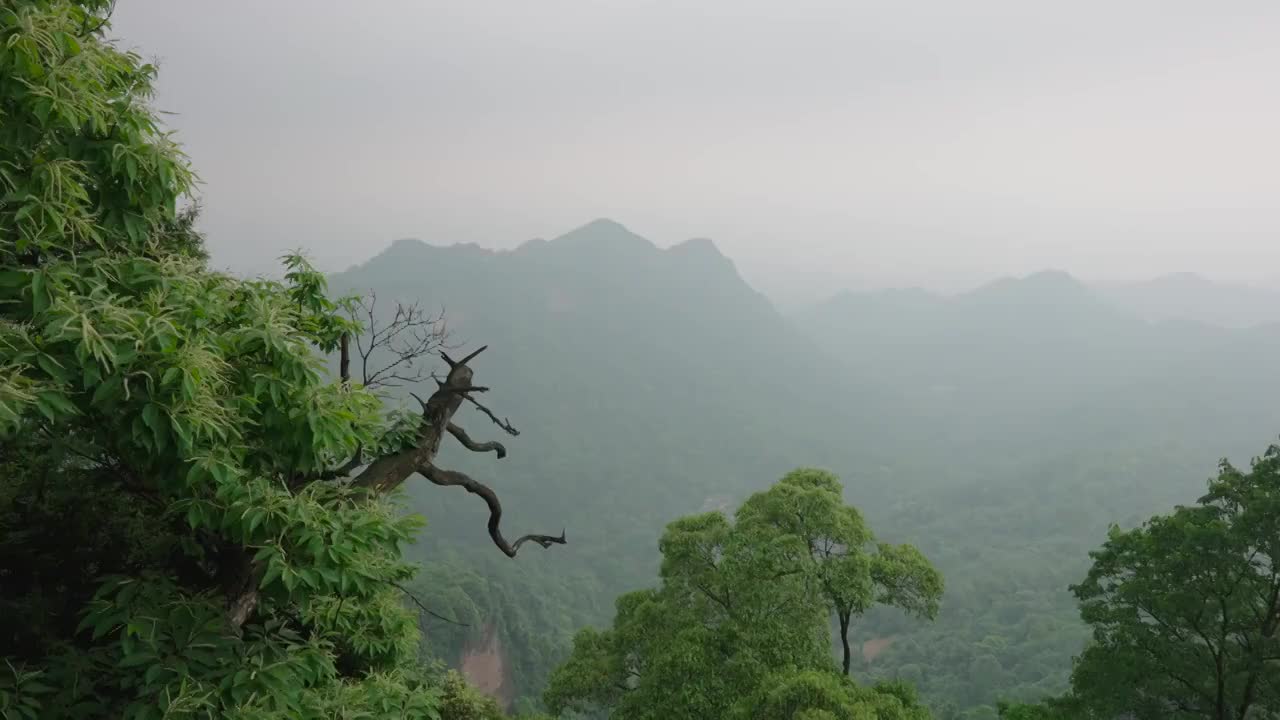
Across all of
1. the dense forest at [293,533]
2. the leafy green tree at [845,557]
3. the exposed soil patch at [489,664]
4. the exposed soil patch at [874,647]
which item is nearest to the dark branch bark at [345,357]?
the dense forest at [293,533]

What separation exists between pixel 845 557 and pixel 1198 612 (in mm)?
5019

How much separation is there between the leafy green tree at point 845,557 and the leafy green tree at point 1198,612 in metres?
2.96

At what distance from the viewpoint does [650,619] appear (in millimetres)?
10484

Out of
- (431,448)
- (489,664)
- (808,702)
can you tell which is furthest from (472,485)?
(489,664)

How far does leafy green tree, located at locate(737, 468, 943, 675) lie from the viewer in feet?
32.4

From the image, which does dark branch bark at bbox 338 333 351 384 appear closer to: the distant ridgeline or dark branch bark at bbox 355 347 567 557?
dark branch bark at bbox 355 347 567 557

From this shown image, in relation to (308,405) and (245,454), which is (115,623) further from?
(308,405)

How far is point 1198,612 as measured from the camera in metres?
9.74

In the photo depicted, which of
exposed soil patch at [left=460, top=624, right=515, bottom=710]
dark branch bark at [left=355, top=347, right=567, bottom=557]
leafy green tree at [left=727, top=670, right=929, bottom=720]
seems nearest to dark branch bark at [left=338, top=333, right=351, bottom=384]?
dark branch bark at [left=355, top=347, right=567, bottom=557]

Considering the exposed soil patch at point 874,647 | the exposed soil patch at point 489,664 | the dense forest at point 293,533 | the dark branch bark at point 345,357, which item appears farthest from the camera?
the exposed soil patch at point 874,647

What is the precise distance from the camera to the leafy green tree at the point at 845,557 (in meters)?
9.88

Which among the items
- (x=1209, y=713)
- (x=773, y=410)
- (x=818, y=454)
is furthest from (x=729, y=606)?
(x=773, y=410)

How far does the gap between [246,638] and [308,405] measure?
5.12 feet

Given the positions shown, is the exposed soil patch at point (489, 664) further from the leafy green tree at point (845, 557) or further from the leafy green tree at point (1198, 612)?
the leafy green tree at point (1198, 612)
